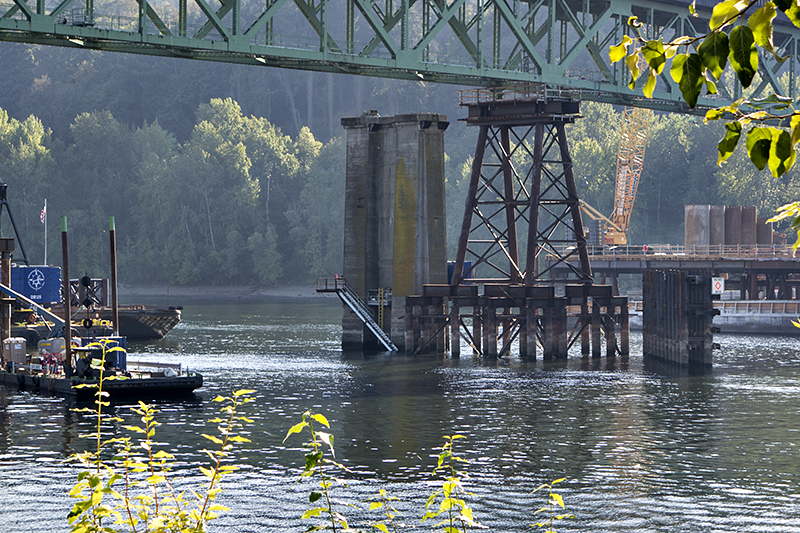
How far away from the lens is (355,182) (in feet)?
217

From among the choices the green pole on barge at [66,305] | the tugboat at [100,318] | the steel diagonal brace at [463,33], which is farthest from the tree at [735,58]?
the tugboat at [100,318]

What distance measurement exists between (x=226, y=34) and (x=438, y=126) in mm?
17973

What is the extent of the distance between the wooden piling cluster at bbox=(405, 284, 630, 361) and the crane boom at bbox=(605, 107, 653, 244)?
2272 inches

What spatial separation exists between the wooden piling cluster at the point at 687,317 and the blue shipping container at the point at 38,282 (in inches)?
1422

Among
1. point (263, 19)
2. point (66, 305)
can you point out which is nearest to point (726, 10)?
point (66, 305)

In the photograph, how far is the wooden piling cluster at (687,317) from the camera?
55031mm

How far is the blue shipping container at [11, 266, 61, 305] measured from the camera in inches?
2426

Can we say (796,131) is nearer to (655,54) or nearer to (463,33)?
(655,54)

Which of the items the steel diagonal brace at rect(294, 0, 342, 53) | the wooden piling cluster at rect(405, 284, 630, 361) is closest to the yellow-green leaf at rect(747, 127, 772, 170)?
the steel diagonal brace at rect(294, 0, 342, 53)

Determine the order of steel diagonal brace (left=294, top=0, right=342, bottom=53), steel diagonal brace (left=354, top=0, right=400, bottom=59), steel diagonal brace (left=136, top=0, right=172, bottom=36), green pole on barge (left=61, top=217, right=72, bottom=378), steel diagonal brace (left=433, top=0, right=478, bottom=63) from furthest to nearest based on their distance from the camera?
steel diagonal brace (left=433, top=0, right=478, bottom=63)
steel diagonal brace (left=354, top=0, right=400, bottom=59)
steel diagonal brace (left=294, top=0, right=342, bottom=53)
steel diagonal brace (left=136, top=0, right=172, bottom=36)
green pole on barge (left=61, top=217, right=72, bottom=378)

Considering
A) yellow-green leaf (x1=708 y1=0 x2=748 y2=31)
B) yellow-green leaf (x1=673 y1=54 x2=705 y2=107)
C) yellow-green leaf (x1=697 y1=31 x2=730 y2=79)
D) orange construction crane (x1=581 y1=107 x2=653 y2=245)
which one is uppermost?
orange construction crane (x1=581 y1=107 x2=653 y2=245)

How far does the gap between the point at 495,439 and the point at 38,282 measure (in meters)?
38.7

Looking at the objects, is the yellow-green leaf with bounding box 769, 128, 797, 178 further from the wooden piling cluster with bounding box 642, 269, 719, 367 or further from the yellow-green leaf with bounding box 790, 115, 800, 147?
the wooden piling cluster with bounding box 642, 269, 719, 367

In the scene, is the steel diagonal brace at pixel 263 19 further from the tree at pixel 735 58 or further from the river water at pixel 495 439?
the tree at pixel 735 58
